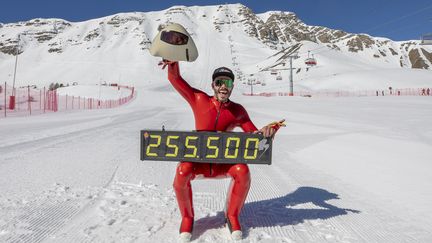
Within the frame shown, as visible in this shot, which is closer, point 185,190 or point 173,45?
point 185,190

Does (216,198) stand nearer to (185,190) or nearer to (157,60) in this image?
(185,190)

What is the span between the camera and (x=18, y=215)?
3.18 meters

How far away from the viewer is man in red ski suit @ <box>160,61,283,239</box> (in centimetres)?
303

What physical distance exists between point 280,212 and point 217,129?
1.14m

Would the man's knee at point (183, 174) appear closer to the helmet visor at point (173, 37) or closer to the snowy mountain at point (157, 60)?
the helmet visor at point (173, 37)

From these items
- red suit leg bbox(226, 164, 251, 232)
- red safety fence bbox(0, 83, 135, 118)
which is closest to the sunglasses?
red suit leg bbox(226, 164, 251, 232)

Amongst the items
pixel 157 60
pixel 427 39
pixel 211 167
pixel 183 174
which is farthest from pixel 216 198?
pixel 157 60

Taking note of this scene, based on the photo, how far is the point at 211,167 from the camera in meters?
3.16

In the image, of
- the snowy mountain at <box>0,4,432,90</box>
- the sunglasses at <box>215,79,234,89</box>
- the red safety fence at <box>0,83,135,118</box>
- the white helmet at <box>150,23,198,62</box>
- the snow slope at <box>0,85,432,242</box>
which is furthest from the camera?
the snowy mountain at <box>0,4,432,90</box>

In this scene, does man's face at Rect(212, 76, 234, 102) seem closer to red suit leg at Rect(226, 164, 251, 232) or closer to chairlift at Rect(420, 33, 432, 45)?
red suit leg at Rect(226, 164, 251, 232)

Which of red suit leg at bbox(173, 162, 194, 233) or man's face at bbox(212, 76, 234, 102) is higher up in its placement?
man's face at bbox(212, 76, 234, 102)

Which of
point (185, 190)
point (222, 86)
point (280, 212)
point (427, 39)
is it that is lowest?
point (280, 212)

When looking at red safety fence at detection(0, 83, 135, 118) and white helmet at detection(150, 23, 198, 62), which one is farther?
red safety fence at detection(0, 83, 135, 118)

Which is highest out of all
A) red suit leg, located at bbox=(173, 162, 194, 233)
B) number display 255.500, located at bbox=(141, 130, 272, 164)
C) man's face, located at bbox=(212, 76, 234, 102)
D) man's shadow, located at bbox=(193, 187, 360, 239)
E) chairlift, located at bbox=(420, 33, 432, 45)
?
chairlift, located at bbox=(420, 33, 432, 45)
